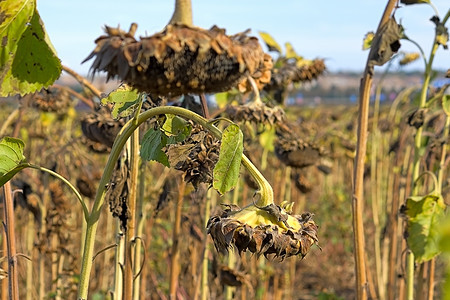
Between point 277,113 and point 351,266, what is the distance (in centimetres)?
356

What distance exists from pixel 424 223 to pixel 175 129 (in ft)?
3.36

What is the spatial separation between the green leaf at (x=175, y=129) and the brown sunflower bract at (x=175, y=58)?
302mm

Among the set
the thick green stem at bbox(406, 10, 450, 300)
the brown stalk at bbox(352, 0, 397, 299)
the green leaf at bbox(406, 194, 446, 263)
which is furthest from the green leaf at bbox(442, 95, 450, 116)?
the brown stalk at bbox(352, 0, 397, 299)

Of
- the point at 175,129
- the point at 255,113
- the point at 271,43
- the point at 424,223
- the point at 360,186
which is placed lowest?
the point at 424,223

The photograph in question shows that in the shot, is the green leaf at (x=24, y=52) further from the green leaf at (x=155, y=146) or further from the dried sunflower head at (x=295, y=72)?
the dried sunflower head at (x=295, y=72)

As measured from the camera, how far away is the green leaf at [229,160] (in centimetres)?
100

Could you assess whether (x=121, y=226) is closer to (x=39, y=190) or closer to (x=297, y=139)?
(x=297, y=139)

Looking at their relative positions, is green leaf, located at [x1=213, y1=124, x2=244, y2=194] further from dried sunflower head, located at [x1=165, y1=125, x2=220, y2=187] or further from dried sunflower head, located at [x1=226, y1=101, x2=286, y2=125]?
dried sunflower head, located at [x1=226, y1=101, x2=286, y2=125]

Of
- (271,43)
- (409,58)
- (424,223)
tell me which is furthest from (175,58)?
(409,58)

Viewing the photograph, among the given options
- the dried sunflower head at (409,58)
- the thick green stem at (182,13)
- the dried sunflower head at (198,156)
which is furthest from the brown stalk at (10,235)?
the dried sunflower head at (409,58)

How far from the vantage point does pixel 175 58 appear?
33.3 inches

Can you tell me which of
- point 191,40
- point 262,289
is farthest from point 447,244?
point 262,289

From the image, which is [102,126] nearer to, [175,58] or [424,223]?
[424,223]

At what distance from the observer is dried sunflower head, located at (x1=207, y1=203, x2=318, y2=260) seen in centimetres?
101
